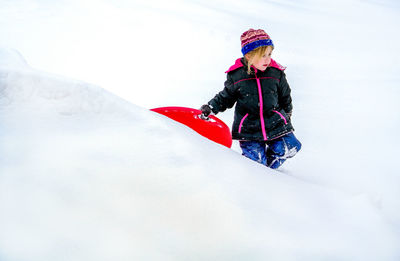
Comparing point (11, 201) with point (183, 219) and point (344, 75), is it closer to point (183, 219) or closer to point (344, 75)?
point (183, 219)

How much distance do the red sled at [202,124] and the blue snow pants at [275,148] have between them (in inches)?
9.3

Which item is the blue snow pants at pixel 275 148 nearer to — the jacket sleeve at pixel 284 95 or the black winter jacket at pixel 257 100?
the black winter jacket at pixel 257 100

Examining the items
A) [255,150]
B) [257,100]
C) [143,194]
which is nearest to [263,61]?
[257,100]

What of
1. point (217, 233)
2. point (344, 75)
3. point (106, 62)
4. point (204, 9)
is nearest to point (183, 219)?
point (217, 233)

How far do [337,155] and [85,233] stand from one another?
1932 millimetres

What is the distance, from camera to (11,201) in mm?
708

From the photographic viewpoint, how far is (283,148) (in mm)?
1941

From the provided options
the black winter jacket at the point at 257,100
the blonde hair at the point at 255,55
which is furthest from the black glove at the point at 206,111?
the blonde hair at the point at 255,55

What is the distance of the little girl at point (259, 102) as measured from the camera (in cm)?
176

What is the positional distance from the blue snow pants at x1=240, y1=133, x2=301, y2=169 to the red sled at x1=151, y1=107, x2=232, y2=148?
0.24 metres

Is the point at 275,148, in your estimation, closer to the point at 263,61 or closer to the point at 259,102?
the point at 259,102

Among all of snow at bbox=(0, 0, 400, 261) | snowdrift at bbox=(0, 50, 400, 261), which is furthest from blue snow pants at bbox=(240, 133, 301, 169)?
snowdrift at bbox=(0, 50, 400, 261)

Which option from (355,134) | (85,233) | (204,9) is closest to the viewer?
(85,233)

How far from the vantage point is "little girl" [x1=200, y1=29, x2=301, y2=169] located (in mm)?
1758
